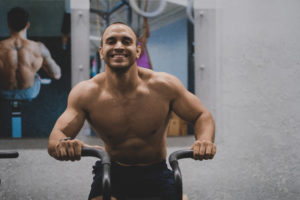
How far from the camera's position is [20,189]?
6.17 ft

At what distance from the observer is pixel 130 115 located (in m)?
1.10

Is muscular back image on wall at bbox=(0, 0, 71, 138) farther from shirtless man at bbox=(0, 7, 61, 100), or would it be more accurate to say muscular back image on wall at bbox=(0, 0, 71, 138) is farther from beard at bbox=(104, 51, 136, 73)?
beard at bbox=(104, 51, 136, 73)

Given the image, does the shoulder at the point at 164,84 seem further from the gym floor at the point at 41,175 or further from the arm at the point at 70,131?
the gym floor at the point at 41,175

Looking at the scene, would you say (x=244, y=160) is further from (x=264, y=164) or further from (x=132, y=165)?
(x=132, y=165)

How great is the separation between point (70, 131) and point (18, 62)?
1051 millimetres

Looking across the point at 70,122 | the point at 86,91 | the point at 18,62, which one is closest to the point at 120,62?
the point at 86,91

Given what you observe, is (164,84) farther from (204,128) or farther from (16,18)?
(16,18)

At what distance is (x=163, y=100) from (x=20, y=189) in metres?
1.39

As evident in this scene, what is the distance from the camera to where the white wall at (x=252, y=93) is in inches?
77.7

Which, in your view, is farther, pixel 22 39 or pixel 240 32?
pixel 240 32

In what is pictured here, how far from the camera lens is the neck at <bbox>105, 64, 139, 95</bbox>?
3.67ft

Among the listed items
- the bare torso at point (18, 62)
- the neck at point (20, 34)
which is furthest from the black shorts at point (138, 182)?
the neck at point (20, 34)

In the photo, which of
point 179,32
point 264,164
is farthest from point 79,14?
point 264,164

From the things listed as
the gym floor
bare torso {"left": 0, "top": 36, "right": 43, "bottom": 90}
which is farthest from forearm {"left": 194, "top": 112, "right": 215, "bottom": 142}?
bare torso {"left": 0, "top": 36, "right": 43, "bottom": 90}
